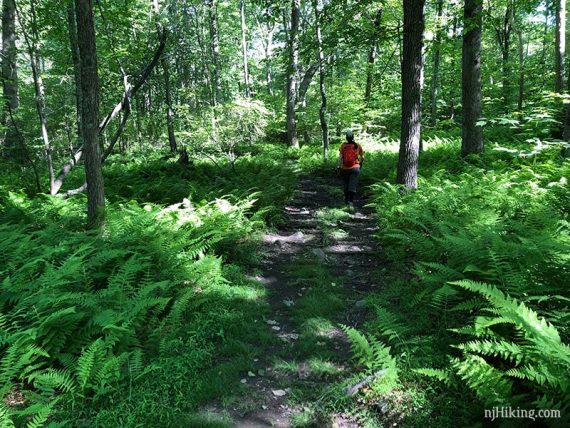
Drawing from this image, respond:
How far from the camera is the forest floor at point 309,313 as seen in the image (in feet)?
11.5

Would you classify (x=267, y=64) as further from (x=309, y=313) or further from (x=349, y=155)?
(x=309, y=313)

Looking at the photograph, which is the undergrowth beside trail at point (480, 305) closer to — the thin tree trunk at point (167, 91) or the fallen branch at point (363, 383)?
the fallen branch at point (363, 383)

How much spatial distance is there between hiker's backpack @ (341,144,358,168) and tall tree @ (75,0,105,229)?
596 cm

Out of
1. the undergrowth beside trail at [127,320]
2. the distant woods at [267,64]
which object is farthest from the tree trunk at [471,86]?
the undergrowth beside trail at [127,320]

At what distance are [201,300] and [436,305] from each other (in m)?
2.89

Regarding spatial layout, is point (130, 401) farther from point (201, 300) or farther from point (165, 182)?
point (165, 182)

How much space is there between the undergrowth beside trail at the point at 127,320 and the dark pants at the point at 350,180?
151 inches

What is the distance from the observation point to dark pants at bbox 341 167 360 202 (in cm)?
1020

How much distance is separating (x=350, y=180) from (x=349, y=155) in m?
0.69

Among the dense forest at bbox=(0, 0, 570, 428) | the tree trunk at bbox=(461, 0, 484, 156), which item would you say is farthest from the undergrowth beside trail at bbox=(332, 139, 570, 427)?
the tree trunk at bbox=(461, 0, 484, 156)

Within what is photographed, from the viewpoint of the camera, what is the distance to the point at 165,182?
11.0 m

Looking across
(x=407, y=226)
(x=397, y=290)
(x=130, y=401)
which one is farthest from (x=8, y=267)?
(x=407, y=226)

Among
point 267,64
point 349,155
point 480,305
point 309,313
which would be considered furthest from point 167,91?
point 480,305

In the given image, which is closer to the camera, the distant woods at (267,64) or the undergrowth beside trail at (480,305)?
the undergrowth beside trail at (480,305)
